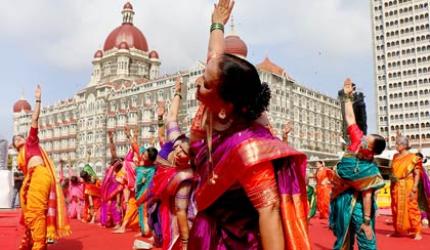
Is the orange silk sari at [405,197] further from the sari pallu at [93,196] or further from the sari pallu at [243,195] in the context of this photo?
the sari pallu at [93,196]

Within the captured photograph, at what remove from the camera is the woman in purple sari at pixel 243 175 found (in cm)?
158

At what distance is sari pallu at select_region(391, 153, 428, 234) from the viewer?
7785 millimetres

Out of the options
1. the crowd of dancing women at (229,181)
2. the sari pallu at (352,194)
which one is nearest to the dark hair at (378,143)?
the crowd of dancing women at (229,181)

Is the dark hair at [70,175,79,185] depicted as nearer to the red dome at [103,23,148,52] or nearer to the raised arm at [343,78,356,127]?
the raised arm at [343,78,356,127]

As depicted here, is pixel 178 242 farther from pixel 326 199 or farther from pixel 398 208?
pixel 326 199

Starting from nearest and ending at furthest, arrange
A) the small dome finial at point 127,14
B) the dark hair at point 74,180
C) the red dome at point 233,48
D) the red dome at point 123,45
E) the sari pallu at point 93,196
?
1. the red dome at point 233,48
2. the sari pallu at point 93,196
3. the dark hair at point 74,180
4. the red dome at point 123,45
5. the small dome finial at point 127,14

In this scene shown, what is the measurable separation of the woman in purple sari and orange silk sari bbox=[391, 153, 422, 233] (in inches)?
276

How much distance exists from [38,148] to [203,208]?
170 inches

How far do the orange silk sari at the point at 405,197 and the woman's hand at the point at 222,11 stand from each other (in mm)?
6741

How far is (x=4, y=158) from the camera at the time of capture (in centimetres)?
2069

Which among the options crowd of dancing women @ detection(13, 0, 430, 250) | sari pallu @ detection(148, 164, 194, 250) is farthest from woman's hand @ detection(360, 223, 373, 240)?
sari pallu @ detection(148, 164, 194, 250)

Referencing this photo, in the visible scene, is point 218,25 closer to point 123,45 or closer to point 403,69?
point 123,45

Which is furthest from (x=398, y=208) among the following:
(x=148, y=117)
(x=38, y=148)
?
(x=148, y=117)

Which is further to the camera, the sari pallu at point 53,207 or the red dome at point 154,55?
the red dome at point 154,55
